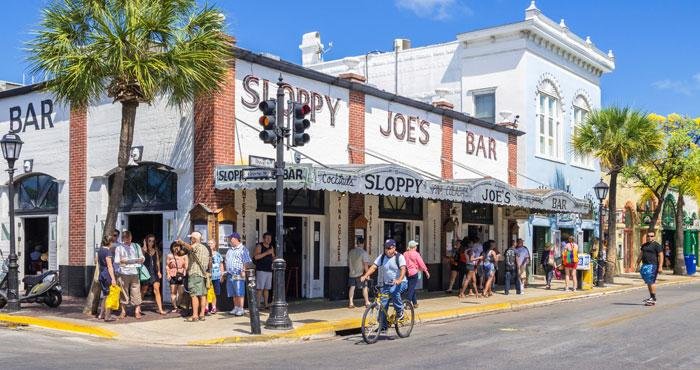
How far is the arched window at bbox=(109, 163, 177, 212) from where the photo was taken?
17.7m

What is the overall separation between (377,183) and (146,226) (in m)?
5.94

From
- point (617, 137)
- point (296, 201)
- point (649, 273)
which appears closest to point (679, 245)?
point (617, 137)

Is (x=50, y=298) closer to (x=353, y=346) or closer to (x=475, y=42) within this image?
(x=353, y=346)

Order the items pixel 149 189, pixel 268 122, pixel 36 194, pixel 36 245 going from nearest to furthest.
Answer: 1. pixel 268 122
2. pixel 149 189
3. pixel 36 194
4. pixel 36 245

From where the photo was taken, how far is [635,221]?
39.4 metres

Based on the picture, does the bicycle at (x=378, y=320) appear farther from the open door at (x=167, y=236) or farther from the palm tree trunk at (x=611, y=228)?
the palm tree trunk at (x=611, y=228)

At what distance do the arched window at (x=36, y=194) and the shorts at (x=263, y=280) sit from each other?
672cm

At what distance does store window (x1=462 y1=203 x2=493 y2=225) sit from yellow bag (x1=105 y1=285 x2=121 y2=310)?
13.0m

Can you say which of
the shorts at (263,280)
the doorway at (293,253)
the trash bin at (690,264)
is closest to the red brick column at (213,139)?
the shorts at (263,280)

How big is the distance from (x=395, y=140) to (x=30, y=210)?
1004 centimetres

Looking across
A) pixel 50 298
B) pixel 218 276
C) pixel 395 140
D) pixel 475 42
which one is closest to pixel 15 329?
pixel 50 298

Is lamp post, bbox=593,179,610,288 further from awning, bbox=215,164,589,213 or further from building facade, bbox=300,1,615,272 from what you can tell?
awning, bbox=215,164,589,213

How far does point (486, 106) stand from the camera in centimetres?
3142

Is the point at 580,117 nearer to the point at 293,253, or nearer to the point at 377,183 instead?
the point at 293,253
